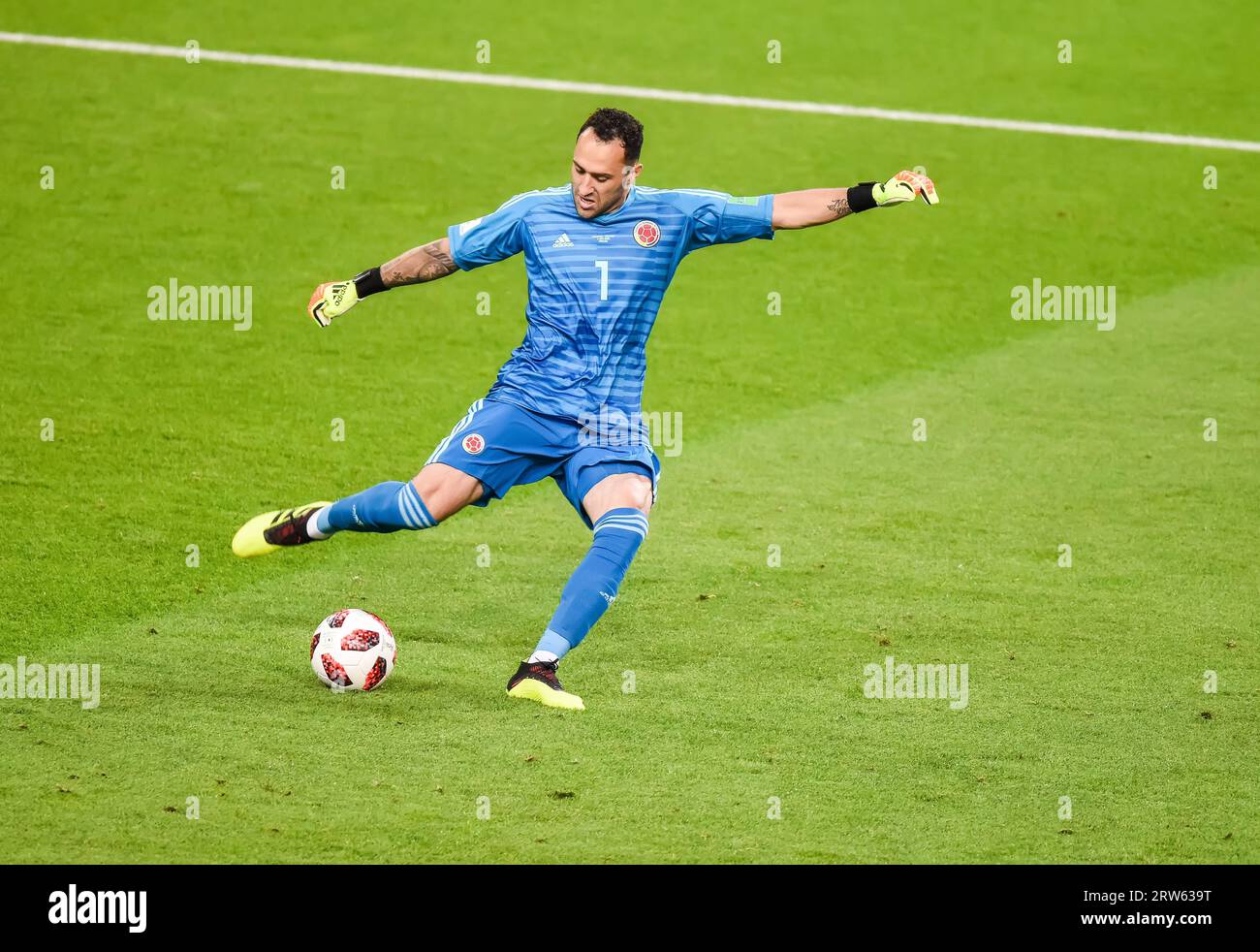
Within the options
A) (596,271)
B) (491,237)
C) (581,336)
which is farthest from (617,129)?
(581,336)

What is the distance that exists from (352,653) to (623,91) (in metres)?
11.2

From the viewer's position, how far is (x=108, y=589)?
8.55 m

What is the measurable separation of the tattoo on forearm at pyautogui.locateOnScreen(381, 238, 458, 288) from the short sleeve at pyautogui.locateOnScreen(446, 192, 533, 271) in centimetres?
5

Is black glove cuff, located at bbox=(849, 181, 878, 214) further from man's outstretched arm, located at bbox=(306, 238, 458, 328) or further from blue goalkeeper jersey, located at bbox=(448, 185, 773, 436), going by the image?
man's outstretched arm, located at bbox=(306, 238, 458, 328)

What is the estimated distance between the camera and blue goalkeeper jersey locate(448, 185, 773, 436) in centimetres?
766

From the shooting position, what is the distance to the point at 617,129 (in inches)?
290

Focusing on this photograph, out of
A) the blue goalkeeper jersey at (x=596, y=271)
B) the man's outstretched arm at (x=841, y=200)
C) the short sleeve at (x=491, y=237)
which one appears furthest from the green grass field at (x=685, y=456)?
the man's outstretched arm at (x=841, y=200)

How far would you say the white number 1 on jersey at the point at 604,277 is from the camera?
301 inches

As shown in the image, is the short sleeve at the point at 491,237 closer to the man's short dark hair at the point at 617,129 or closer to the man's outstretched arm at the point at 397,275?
the man's outstretched arm at the point at 397,275

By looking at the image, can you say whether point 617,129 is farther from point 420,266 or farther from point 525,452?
point 525,452

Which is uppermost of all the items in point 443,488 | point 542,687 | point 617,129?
point 617,129

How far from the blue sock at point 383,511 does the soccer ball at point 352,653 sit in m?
0.44

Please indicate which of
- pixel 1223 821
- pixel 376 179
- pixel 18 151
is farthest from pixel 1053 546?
pixel 18 151

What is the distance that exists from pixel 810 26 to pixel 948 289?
6459 mm
